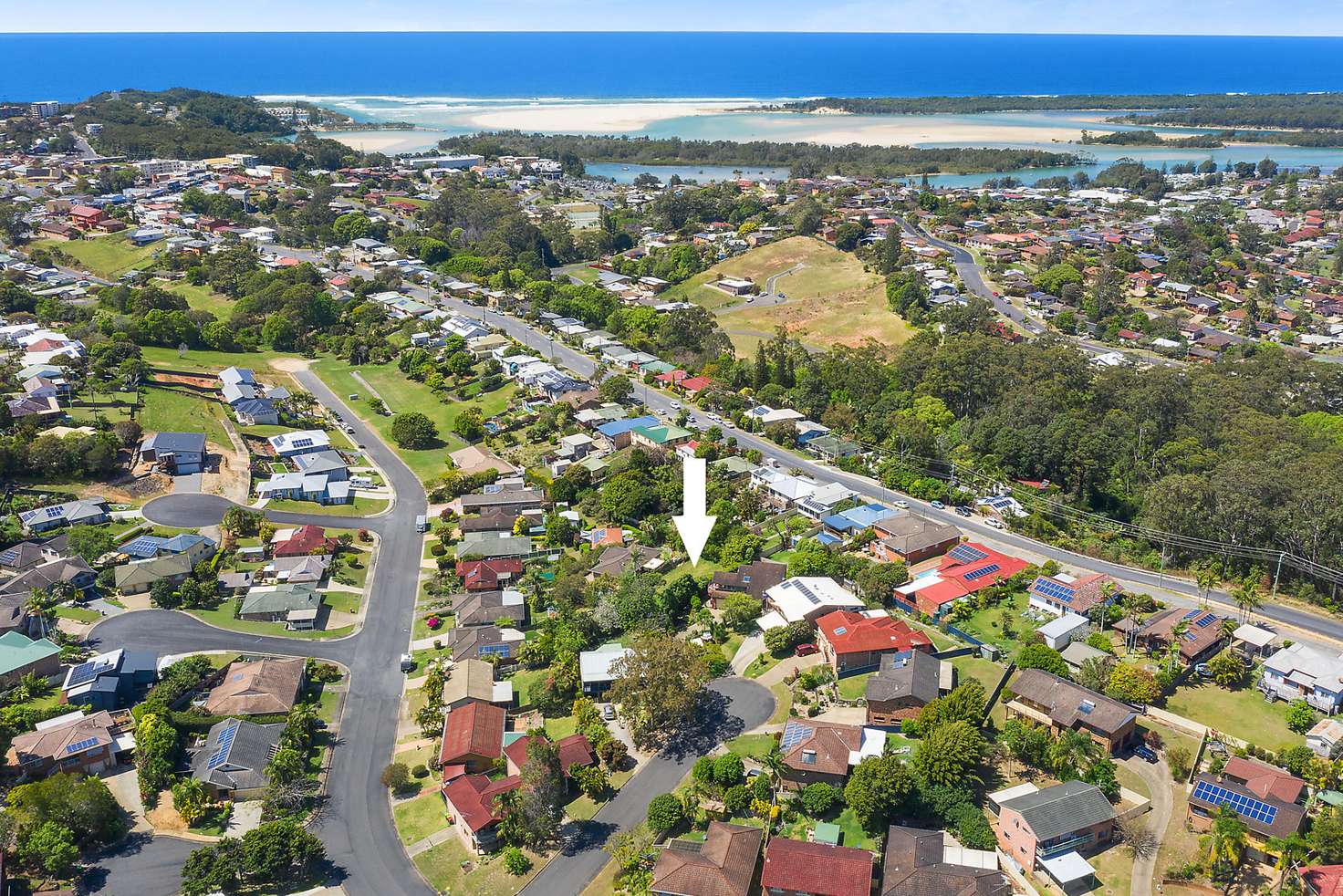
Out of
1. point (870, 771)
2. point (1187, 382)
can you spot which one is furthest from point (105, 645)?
point (1187, 382)

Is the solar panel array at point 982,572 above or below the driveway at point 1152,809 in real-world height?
above

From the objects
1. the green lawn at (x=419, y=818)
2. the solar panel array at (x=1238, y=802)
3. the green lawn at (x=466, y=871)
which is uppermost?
the solar panel array at (x=1238, y=802)

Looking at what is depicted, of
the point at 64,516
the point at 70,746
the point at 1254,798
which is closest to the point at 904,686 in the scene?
the point at 1254,798

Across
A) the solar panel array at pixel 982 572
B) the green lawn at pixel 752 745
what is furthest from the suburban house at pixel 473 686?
the solar panel array at pixel 982 572

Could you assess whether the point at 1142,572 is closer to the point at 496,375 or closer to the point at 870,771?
the point at 870,771

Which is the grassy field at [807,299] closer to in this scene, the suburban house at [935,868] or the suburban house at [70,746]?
the suburban house at [935,868]

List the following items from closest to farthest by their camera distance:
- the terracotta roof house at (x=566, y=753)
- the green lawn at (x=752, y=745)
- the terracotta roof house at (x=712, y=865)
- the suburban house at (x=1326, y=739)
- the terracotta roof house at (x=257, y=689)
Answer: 1. the terracotta roof house at (x=712, y=865)
2. the suburban house at (x=1326, y=739)
3. the terracotta roof house at (x=566, y=753)
4. the green lawn at (x=752, y=745)
5. the terracotta roof house at (x=257, y=689)

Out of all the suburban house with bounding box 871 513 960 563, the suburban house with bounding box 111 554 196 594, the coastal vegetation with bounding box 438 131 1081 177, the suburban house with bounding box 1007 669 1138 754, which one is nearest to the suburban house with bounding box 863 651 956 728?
the suburban house with bounding box 1007 669 1138 754

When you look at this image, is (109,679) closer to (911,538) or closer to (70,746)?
(70,746)
